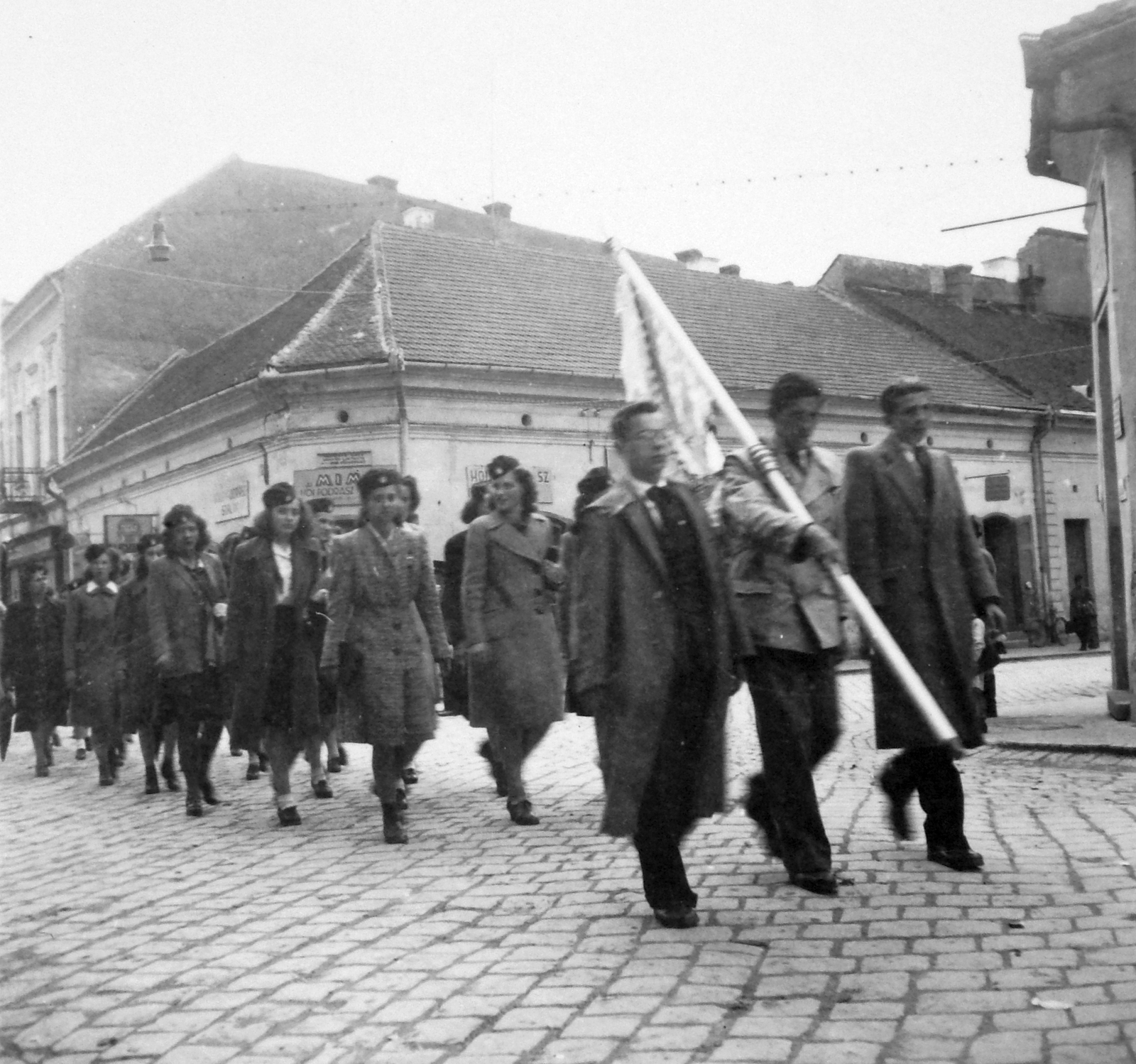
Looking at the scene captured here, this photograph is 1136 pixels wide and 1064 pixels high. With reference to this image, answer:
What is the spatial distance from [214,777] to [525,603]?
13.3 ft

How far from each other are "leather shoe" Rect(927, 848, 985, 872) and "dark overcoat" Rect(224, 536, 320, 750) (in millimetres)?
3979

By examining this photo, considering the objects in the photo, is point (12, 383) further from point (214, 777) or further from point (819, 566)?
point (819, 566)

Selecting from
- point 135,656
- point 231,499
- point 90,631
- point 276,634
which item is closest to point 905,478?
point 276,634

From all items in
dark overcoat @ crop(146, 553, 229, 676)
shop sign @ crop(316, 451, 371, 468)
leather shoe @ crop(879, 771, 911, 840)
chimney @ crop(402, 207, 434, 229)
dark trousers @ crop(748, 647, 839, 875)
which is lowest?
leather shoe @ crop(879, 771, 911, 840)

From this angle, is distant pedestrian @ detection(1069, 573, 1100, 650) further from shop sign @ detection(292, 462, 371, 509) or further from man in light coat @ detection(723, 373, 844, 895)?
man in light coat @ detection(723, 373, 844, 895)

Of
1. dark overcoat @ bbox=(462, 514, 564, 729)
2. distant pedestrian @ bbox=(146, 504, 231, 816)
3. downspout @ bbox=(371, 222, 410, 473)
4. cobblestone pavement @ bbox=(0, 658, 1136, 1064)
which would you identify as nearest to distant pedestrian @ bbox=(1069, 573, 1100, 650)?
downspout @ bbox=(371, 222, 410, 473)

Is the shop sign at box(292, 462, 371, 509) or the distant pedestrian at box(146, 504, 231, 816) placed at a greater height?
the shop sign at box(292, 462, 371, 509)

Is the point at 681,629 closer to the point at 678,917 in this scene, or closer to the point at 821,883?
the point at 678,917

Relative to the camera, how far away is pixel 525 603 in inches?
297

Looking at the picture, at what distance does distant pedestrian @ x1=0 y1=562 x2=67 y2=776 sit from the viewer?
11891 millimetres

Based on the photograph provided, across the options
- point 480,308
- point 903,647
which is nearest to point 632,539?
point 903,647

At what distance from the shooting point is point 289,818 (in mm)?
7633

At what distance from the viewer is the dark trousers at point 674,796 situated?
4742 millimetres

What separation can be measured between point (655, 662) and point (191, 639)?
15.9 feet
